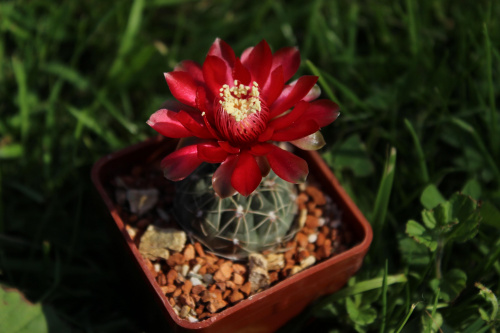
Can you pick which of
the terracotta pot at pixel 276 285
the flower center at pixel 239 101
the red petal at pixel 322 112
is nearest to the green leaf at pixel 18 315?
the terracotta pot at pixel 276 285

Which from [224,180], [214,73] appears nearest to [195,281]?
[224,180]

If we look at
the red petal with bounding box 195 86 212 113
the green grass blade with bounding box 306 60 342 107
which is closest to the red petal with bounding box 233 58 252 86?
the red petal with bounding box 195 86 212 113

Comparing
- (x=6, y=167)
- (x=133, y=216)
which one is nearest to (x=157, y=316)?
(x=133, y=216)

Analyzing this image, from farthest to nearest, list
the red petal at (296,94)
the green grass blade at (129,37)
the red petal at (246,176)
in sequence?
the green grass blade at (129,37) → the red petal at (296,94) → the red petal at (246,176)

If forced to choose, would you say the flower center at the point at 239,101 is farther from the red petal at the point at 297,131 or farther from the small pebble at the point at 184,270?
the small pebble at the point at 184,270

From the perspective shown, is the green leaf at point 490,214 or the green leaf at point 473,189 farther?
the green leaf at point 473,189

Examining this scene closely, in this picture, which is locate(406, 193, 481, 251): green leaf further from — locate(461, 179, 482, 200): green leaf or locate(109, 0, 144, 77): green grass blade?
locate(109, 0, 144, 77): green grass blade

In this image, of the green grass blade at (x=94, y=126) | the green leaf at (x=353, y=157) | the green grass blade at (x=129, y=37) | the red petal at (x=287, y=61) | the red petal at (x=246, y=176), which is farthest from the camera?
the green grass blade at (x=129, y=37)
